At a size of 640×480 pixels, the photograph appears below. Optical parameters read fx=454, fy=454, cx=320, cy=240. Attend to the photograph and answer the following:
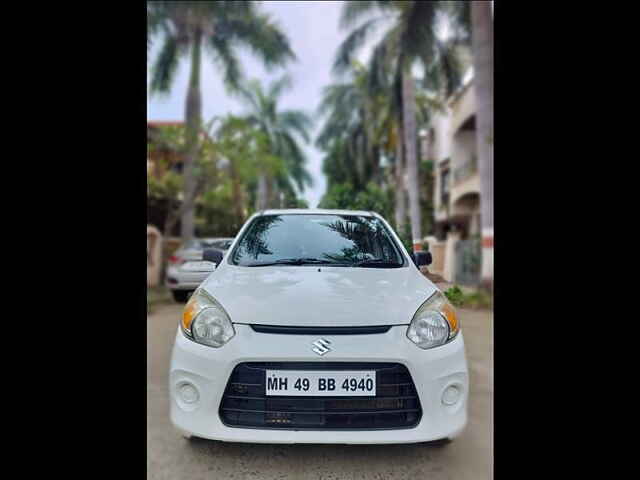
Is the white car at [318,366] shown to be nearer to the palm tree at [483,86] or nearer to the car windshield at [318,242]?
the car windshield at [318,242]

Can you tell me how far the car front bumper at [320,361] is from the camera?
7.11 ft

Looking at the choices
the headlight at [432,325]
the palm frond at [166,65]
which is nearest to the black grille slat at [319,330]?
the headlight at [432,325]

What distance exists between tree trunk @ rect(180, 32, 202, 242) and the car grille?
32.3 ft

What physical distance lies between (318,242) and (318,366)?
35.5 inches

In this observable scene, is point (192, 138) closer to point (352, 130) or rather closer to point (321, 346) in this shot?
point (352, 130)

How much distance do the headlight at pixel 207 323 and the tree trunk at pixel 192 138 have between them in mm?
9534

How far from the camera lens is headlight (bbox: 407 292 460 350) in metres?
2.25

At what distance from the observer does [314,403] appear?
218cm

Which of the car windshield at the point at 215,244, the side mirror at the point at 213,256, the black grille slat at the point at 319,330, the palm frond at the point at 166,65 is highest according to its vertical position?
the palm frond at the point at 166,65

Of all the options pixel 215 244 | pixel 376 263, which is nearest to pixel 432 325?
pixel 376 263

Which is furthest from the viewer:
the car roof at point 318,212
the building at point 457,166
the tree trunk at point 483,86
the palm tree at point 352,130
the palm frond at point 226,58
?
the building at point 457,166

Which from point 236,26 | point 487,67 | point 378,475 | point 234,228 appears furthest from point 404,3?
point 378,475
